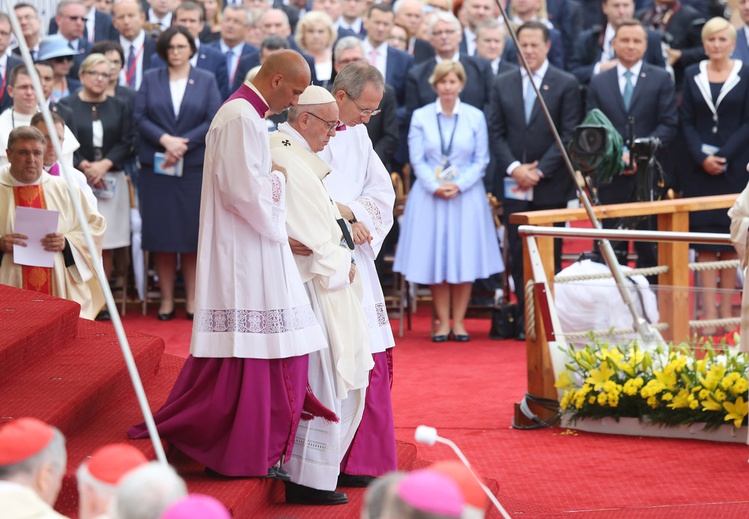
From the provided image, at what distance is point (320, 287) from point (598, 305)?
275 cm

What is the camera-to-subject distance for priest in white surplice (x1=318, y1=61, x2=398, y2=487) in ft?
17.6

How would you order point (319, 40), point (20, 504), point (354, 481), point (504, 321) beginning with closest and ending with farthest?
1. point (20, 504)
2. point (354, 481)
3. point (504, 321)
4. point (319, 40)

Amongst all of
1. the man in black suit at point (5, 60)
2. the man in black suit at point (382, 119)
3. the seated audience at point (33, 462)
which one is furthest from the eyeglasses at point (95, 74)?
the seated audience at point (33, 462)

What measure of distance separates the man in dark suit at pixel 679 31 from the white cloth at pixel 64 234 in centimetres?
614

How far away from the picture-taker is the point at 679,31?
1212 cm

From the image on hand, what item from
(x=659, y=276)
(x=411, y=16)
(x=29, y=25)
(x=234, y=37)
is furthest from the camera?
(x=411, y=16)

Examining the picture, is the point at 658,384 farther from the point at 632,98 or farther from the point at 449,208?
the point at 632,98

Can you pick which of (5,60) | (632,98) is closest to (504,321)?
(632,98)

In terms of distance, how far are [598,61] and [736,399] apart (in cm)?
530

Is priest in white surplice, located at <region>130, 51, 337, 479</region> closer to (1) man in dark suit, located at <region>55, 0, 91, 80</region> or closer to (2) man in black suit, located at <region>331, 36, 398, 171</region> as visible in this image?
(2) man in black suit, located at <region>331, 36, 398, 171</region>

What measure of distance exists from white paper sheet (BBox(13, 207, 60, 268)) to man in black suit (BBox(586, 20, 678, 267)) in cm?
474

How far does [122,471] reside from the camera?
278cm

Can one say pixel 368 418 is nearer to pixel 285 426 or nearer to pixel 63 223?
pixel 285 426

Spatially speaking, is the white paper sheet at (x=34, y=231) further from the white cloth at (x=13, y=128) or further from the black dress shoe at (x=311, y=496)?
the black dress shoe at (x=311, y=496)
